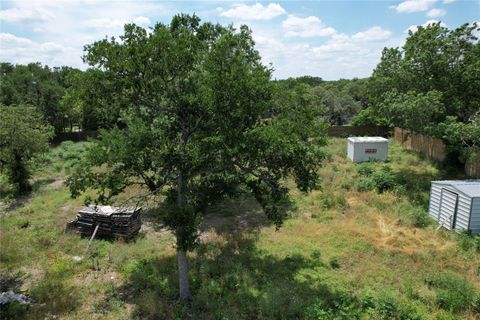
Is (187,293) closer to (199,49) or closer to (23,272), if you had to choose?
(23,272)

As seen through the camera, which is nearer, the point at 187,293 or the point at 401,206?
the point at 187,293

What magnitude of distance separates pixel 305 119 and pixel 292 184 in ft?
36.5

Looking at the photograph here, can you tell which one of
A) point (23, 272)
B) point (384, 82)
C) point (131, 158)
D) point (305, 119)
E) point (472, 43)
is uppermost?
point (472, 43)

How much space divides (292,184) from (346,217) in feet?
18.1

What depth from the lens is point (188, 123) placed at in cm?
882

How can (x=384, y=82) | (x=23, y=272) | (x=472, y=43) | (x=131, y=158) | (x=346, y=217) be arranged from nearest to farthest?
(x=131, y=158), (x=23, y=272), (x=346, y=217), (x=472, y=43), (x=384, y=82)

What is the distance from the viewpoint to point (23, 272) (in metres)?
11.1

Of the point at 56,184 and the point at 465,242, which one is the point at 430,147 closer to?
the point at 465,242

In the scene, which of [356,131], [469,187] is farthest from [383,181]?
[356,131]

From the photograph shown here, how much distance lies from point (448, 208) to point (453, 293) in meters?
5.69

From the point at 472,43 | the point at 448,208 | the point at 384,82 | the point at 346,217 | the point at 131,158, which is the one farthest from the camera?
the point at 384,82

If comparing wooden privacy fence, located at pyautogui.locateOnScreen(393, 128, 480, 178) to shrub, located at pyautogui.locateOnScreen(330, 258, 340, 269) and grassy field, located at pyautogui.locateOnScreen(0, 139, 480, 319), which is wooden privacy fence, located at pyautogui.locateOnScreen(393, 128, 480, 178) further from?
shrub, located at pyautogui.locateOnScreen(330, 258, 340, 269)

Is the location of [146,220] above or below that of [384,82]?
below

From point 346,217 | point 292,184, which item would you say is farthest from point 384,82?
point 346,217
